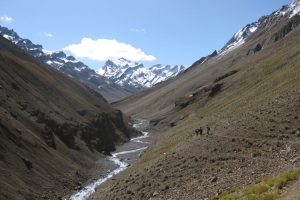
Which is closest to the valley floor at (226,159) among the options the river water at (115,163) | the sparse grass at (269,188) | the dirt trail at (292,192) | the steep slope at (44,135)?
the river water at (115,163)

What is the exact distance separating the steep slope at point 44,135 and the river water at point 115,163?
217cm

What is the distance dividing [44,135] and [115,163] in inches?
→ 648

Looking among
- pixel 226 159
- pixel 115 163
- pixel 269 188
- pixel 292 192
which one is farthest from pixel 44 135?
pixel 292 192

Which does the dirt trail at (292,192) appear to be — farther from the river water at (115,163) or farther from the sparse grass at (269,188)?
the river water at (115,163)

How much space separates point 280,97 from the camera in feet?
253

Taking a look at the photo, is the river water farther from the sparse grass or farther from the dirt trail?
the dirt trail

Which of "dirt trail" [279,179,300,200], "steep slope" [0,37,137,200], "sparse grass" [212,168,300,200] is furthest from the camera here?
"steep slope" [0,37,137,200]

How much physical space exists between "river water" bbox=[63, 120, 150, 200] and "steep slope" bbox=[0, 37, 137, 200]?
2.17 m

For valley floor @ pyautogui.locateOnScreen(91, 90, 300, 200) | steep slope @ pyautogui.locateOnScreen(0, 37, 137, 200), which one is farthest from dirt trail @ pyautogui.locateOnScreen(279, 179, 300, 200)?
steep slope @ pyautogui.locateOnScreen(0, 37, 137, 200)

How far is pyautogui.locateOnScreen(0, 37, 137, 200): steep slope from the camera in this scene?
2675 inches

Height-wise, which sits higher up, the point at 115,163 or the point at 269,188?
the point at 269,188

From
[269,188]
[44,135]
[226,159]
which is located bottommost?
[226,159]

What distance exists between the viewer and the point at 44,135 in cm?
9494

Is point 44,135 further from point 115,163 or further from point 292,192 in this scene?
point 292,192
